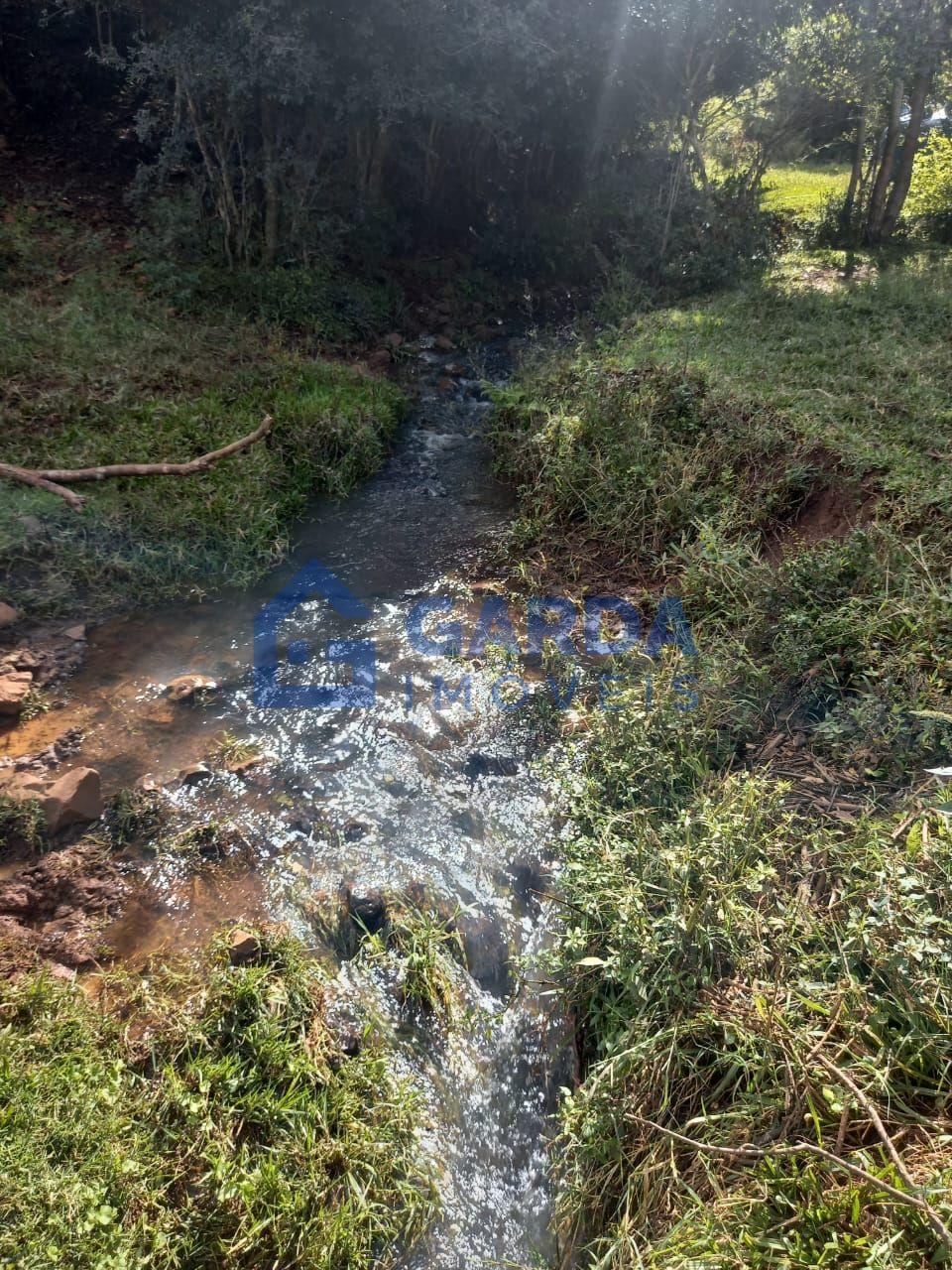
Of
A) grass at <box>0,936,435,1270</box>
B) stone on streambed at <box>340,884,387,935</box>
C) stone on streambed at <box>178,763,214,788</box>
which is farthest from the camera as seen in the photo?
stone on streambed at <box>178,763,214,788</box>

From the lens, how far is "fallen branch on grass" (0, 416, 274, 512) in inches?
194

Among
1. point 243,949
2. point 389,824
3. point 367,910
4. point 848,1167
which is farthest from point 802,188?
point 848,1167

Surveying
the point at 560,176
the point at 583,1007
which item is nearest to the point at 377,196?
the point at 560,176

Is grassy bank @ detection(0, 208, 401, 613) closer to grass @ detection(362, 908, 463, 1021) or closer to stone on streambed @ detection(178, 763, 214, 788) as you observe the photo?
stone on streambed @ detection(178, 763, 214, 788)

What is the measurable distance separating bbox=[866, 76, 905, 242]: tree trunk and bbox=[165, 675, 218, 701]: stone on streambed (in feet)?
35.2

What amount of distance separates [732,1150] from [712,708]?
199 cm

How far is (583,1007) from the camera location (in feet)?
9.16

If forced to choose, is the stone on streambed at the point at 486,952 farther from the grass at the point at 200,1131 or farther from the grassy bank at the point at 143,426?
the grassy bank at the point at 143,426

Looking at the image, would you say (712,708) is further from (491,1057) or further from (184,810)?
(184,810)

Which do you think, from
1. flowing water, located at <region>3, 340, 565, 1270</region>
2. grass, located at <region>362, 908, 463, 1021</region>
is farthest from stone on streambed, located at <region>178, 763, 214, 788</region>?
grass, located at <region>362, 908, 463, 1021</region>

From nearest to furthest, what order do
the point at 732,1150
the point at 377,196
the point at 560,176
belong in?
the point at 732,1150, the point at 377,196, the point at 560,176

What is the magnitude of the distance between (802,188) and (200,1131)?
1601 cm

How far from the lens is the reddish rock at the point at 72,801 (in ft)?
10.4

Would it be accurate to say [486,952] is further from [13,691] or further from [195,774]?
[13,691]
